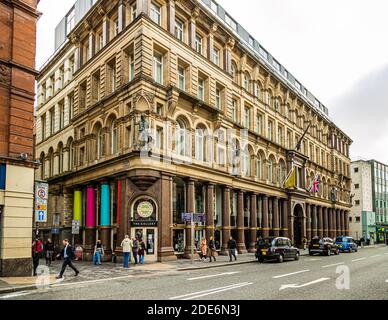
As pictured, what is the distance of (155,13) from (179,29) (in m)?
2.83

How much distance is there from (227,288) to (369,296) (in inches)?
180

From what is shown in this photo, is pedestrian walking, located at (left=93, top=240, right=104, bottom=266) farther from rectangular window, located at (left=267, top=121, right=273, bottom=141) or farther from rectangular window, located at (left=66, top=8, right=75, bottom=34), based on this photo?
rectangular window, located at (left=267, top=121, right=273, bottom=141)

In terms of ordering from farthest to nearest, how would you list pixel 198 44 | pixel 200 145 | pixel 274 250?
pixel 198 44 → pixel 200 145 → pixel 274 250

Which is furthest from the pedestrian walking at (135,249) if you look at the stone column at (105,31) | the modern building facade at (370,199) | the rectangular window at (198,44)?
the modern building facade at (370,199)

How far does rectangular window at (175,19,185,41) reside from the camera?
97.7ft

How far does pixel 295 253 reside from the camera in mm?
28656

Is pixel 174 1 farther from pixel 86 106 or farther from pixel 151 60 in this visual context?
pixel 86 106

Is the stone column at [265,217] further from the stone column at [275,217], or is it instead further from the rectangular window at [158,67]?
the rectangular window at [158,67]

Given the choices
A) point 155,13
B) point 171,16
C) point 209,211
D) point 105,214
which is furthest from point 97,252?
point 171,16

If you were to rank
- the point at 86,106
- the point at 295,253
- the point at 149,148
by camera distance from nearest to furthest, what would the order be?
the point at 149,148 → the point at 295,253 → the point at 86,106

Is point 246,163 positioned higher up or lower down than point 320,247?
higher up

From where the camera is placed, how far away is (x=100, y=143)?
30828 millimetres

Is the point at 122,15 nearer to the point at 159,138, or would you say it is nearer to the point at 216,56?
the point at 159,138
